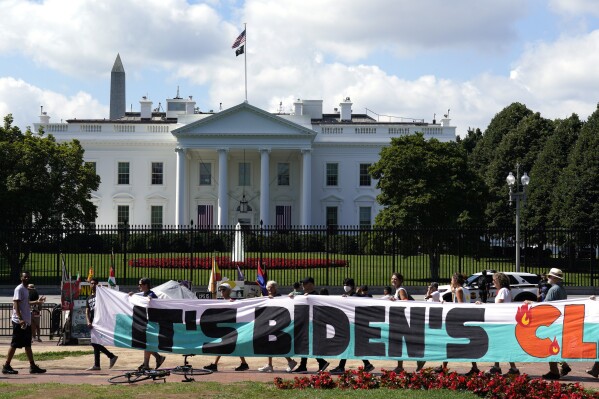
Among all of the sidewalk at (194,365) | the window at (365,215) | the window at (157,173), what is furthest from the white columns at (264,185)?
the sidewalk at (194,365)

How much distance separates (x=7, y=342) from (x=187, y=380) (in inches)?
284

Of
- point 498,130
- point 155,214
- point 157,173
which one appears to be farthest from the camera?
point 157,173

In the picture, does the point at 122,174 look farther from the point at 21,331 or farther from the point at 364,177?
the point at 21,331

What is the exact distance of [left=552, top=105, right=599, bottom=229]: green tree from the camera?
168 ft

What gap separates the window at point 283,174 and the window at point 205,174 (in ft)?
18.4

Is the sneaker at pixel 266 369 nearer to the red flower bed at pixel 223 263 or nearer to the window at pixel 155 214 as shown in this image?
the red flower bed at pixel 223 263

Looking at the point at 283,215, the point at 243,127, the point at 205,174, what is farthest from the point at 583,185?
the point at 205,174

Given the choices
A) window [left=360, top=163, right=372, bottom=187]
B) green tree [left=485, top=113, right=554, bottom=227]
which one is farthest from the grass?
window [left=360, top=163, right=372, bottom=187]

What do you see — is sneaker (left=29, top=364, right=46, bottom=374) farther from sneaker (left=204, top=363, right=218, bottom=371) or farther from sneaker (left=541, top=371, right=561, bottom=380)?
sneaker (left=541, top=371, right=561, bottom=380)

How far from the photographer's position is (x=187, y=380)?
13906mm

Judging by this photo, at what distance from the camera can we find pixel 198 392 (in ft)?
41.7

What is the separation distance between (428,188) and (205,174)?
102 ft

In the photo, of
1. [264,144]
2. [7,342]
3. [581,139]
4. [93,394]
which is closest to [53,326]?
[7,342]

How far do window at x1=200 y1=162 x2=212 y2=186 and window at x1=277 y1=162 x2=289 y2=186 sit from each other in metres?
5.59
